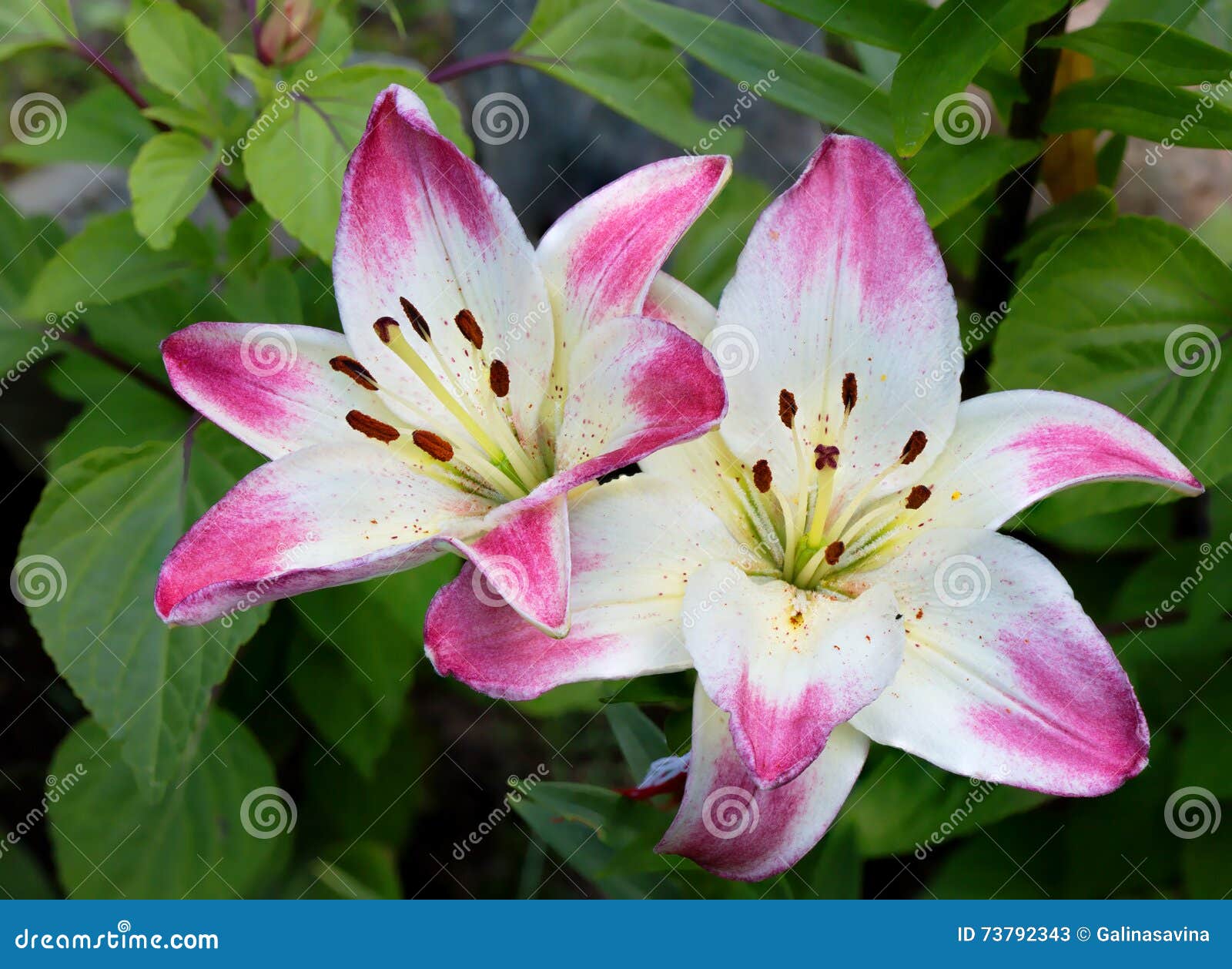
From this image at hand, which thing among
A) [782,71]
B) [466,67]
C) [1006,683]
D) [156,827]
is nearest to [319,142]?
[466,67]

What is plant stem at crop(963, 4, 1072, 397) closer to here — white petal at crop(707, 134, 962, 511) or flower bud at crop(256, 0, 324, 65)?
white petal at crop(707, 134, 962, 511)

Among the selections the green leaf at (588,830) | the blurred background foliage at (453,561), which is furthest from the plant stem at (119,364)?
the green leaf at (588,830)

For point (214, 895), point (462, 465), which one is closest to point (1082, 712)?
point (462, 465)

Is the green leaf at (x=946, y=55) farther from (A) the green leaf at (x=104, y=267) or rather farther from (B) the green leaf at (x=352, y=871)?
(B) the green leaf at (x=352, y=871)

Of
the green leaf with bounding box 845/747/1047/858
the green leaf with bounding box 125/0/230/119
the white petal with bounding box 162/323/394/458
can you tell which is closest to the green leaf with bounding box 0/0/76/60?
the green leaf with bounding box 125/0/230/119

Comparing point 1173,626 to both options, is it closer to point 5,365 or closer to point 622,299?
point 622,299
